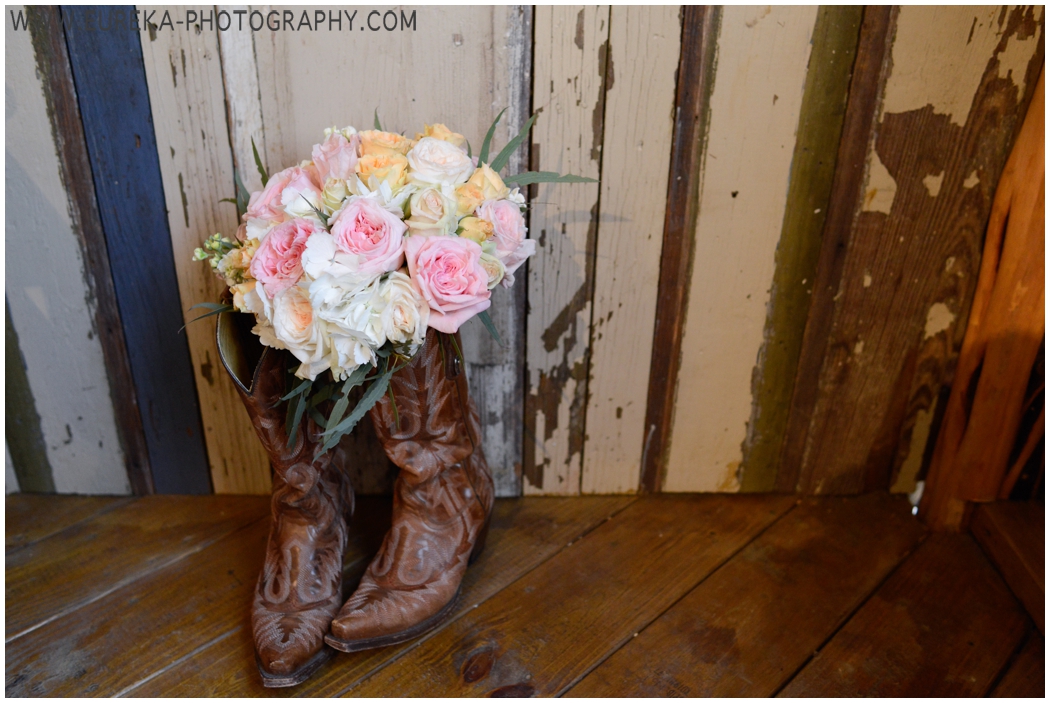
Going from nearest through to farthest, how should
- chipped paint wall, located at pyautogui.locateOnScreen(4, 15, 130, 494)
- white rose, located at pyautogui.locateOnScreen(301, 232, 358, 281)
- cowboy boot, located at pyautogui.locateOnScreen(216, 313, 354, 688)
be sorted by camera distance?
white rose, located at pyautogui.locateOnScreen(301, 232, 358, 281) → cowboy boot, located at pyautogui.locateOnScreen(216, 313, 354, 688) → chipped paint wall, located at pyautogui.locateOnScreen(4, 15, 130, 494)

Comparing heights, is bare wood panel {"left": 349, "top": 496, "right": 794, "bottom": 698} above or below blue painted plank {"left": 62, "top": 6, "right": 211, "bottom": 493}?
below

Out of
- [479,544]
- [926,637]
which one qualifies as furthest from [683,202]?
[926,637]

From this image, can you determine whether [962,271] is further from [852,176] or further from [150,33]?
[150,33]

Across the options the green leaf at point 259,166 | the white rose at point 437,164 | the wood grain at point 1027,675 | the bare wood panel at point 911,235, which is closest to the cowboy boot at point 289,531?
the green leaf at point 259,166

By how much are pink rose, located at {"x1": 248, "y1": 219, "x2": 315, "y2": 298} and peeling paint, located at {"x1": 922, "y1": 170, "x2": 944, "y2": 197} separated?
38.4 inches

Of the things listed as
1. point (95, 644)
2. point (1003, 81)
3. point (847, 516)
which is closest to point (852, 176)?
point (1003, 81)

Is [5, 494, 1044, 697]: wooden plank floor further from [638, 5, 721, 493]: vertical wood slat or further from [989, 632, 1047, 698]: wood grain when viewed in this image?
[638, 5, 721, 493]: vertical wood slat

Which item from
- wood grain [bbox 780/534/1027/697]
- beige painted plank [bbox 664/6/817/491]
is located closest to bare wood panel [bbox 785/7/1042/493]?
beige painted plank [bbox 664/6/817/491]

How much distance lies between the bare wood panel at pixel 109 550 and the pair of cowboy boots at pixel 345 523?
0.27 m

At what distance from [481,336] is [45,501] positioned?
93cm

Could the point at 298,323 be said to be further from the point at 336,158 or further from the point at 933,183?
the point at 933,183

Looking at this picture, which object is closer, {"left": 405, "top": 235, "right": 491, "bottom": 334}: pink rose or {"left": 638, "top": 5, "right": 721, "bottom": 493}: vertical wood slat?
{"left": 405, "top": 235, "right": 491, "bottom": 334}: pink rose

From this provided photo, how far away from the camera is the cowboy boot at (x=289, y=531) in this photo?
1.03 metres

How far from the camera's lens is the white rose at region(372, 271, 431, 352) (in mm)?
902
